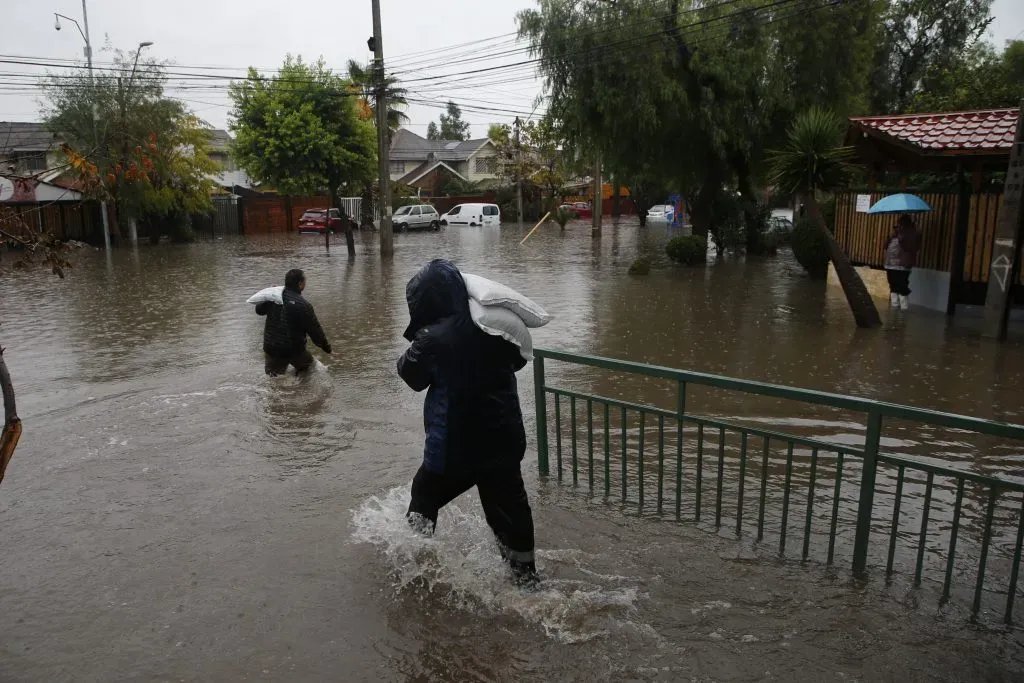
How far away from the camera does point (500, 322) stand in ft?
11.9

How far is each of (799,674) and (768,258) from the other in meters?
21.4

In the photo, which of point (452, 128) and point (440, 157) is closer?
point (440, 157)

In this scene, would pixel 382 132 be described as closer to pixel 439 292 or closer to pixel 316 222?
pixel 316 222

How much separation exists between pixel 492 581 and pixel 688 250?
1810 cm

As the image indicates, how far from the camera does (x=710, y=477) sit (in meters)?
5.64

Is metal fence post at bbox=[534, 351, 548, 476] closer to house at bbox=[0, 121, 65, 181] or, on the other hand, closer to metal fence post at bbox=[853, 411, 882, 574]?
metal fence post at bbox=[853, 411, 882, 574]

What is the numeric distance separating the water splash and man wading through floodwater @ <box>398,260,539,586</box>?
0.22 meters

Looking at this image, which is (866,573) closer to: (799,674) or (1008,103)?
(799,674)

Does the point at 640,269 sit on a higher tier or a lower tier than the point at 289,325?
lower

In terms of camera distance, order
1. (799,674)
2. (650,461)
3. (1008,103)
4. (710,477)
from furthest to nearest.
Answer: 1. (1008,103)
2. (650,461)
3. (710,477)
4. (799,674)

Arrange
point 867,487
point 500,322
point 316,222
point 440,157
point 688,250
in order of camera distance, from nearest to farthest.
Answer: point 500,322
point 867,487
point 688,250
point 316,222
point 440,157

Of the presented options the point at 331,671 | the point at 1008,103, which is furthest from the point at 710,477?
the point at 1008,103

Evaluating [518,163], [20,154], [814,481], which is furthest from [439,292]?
[518,163]

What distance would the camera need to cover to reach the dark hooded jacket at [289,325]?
7844 mm
